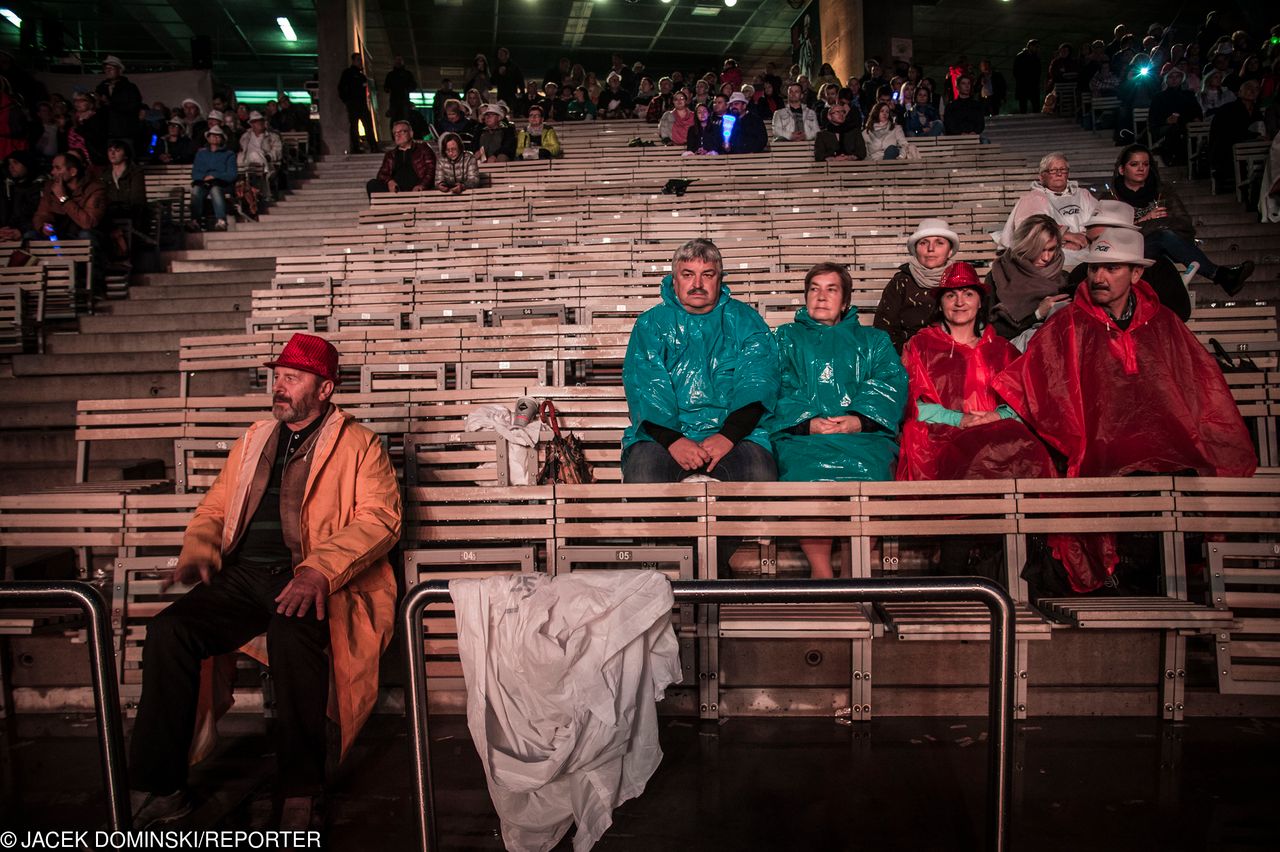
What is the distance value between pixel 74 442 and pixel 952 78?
14.0m

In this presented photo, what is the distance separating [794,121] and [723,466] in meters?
10.6

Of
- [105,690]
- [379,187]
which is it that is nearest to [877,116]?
[379,187]

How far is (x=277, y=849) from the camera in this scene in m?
2.56

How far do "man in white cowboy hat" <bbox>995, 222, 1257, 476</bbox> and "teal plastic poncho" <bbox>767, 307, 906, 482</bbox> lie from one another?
61 centimetres

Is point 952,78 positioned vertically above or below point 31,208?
above

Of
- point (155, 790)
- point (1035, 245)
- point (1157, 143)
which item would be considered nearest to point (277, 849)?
point (155, 790)

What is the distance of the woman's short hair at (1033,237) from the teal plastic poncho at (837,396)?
4.96 feet

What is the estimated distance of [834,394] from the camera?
433cm

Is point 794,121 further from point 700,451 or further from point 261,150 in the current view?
point 700,451

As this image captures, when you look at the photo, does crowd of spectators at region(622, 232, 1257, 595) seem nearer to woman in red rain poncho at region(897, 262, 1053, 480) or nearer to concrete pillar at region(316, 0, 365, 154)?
woman in red rain poncho at region(897, 262, 1053, 480)

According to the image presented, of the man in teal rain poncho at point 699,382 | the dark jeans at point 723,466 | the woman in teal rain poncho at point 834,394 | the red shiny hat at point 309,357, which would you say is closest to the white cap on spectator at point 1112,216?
the woman in teal rain poncho at point 834,394

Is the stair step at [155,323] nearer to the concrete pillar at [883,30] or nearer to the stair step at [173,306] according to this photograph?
the stair step at [173,306]

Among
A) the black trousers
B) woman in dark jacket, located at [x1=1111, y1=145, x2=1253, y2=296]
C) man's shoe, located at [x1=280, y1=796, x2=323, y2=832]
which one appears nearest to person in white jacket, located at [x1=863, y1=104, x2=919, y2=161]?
woman in dark jacket, located at [x1=1111, y1=145, x2=1253, y2=296]

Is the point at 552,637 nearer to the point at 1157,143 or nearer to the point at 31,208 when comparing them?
the point at 31,208
